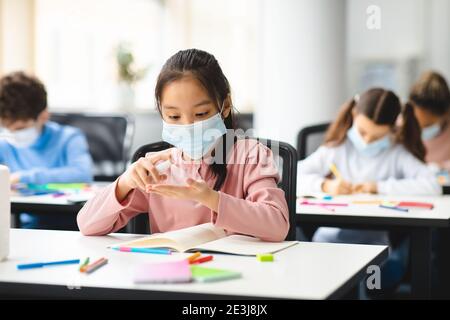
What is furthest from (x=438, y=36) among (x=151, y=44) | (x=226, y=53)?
(x=151, y=44)

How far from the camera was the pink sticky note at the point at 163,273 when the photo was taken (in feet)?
4.84

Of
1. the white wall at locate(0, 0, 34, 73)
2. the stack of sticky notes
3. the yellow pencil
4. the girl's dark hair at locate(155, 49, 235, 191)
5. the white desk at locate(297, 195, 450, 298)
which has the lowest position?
the white desk at locate(297, 195, 450, 298)

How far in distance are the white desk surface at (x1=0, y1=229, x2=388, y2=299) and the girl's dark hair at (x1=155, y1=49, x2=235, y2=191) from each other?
322 mm

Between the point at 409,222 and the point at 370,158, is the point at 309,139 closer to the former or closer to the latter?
the point at 370,158

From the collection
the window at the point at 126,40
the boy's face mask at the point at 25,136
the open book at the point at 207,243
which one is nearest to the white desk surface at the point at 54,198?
the boy's face mask at the point at 25,136

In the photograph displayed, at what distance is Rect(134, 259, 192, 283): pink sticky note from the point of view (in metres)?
1.47

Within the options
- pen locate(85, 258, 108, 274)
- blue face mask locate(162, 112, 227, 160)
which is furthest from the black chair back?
pen locate(85, 258, 108, 274)

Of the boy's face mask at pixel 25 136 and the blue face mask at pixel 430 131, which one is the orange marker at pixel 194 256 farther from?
the blue face mask at pixel 430 131

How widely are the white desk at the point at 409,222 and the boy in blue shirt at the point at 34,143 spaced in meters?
1.31

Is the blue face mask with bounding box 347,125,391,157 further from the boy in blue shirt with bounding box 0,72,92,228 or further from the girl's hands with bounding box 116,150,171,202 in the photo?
the girl's hands with bounding box 116,150,171,202

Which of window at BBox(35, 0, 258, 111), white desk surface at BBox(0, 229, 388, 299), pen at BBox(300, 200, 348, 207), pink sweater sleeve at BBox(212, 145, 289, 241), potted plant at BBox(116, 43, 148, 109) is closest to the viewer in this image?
white desk surface at BBox(0, 229, 388, 299)

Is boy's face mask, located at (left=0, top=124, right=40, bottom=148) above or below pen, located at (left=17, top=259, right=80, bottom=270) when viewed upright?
above

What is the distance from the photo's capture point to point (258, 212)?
6.34 ft
